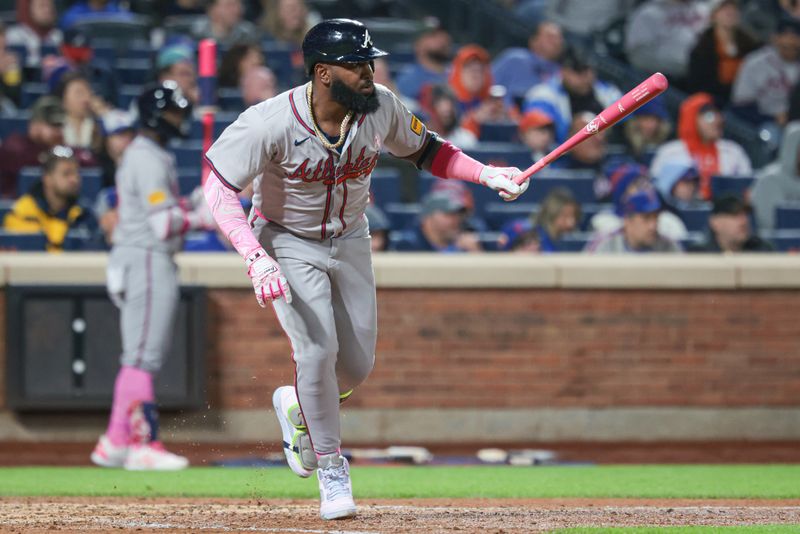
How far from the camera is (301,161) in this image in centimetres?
577

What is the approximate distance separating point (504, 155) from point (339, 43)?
237 inches

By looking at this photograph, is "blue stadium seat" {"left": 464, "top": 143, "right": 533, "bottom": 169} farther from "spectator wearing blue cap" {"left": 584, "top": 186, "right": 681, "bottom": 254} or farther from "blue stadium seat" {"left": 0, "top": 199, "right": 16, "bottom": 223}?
"blue stadium seat" {"left": 0, "top": 199, "right": 16, "bottom": 223}

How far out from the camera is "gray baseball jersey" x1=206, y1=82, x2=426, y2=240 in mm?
5711

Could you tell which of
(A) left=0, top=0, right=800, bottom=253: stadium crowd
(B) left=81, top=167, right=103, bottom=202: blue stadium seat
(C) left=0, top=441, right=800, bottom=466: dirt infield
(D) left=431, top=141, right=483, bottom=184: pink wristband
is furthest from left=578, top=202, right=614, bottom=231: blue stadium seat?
(D) left=431, top=141, right=483, bottom=184: pink wristband

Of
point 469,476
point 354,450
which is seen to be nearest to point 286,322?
point 469,476

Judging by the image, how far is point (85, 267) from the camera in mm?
9938

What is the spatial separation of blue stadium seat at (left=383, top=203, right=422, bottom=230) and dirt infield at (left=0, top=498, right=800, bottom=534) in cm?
435

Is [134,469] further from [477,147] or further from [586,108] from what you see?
[586,108]

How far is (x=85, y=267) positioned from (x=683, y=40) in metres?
6.39

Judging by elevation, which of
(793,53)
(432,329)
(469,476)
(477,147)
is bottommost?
(469,476)

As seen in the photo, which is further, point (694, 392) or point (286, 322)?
point (694, 392)

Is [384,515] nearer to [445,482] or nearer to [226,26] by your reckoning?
[445,482]

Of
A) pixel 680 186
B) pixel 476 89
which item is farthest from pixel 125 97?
pixel 680 186

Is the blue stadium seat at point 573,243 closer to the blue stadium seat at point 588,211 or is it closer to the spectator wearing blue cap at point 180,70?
the blue stadium seat at point 588,211
